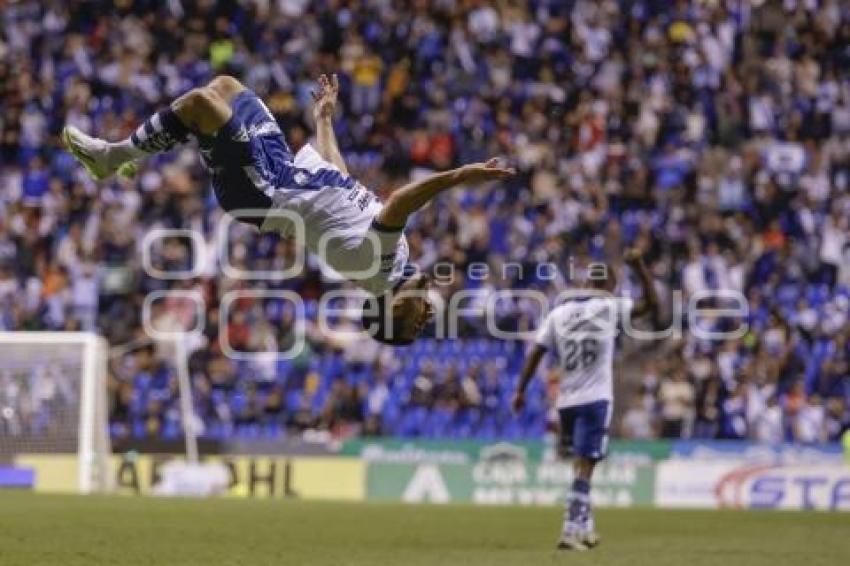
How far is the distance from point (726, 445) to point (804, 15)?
10752mm

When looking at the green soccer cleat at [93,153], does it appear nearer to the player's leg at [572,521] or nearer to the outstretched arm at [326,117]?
the outstretched arm at [326,117]

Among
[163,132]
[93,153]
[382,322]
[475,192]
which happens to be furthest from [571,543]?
[475,192]

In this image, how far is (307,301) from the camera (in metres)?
25.8

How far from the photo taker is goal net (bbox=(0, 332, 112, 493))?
73.9 ft

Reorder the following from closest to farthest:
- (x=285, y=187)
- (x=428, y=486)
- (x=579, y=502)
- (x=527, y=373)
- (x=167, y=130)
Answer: (x=167, y=130), (x=285, y=187), (x=579, y=502), (x=527, y=373), (x=428, y=486)

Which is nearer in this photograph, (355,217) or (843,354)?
(355,217)

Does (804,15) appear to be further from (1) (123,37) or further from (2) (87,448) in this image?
(2) (87,448)

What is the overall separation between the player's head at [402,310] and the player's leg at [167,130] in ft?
5.70

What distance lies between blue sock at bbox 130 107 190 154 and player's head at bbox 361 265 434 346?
1797 millimetres

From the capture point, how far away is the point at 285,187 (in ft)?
37.1

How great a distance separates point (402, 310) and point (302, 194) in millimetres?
1077

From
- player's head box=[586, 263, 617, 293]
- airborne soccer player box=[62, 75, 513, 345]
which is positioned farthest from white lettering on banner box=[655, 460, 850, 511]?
airborne soccer player box=[62, 75, 513, 345]

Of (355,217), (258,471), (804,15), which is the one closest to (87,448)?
(258,471)

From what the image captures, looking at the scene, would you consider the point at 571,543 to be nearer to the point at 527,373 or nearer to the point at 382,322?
the point at 527,373
